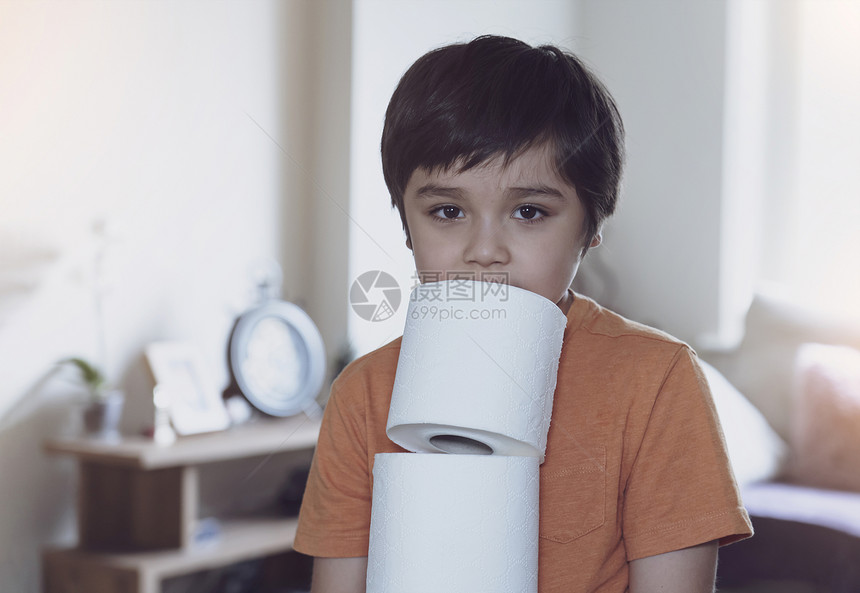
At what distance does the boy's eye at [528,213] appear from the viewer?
0.44 metres

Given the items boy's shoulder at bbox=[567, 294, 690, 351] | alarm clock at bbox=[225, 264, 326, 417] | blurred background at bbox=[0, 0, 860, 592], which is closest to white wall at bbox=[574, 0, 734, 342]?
blurred background at bbox=[0, 0, 860, 592]

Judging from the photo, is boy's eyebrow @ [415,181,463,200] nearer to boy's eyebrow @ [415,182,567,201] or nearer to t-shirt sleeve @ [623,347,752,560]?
boy's eyebrow @ [415,182,567,201]

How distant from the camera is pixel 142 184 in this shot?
3.00ft

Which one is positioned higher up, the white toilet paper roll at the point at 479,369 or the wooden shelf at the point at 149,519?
the white toilet paper roll at the point at 479,369

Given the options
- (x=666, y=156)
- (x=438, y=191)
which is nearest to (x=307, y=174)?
(x=666, y=156)

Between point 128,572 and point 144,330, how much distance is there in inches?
11.7

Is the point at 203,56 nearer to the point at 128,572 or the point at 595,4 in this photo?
the point at 595,4

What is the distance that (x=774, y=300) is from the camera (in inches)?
42.9

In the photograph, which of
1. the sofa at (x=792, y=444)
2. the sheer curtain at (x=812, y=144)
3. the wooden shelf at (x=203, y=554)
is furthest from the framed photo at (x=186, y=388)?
the sheer curtain at (x=812, y=144)

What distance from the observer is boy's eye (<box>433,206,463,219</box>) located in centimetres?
45

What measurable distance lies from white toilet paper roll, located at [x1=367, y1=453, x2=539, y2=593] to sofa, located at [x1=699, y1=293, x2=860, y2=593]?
574 millimetres

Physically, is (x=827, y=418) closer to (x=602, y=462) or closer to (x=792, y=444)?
(x=792, y=444)

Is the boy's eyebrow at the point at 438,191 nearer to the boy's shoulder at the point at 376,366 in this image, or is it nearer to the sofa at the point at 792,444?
the boy's shoulder at the point at 376,366

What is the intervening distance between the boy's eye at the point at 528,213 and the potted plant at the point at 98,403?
1.98 feet
